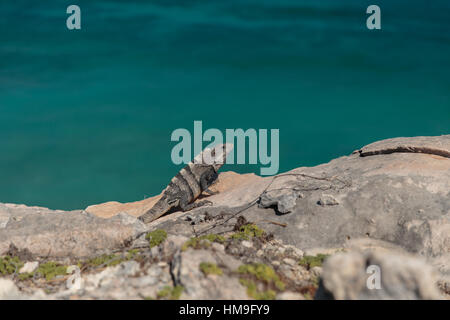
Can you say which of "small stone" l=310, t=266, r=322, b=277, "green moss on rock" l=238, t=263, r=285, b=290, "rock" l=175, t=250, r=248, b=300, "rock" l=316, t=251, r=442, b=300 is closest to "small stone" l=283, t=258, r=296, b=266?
"small stone" l=310, t=266, r=322, b=277

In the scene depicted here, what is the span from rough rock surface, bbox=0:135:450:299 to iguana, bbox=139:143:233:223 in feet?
3.78

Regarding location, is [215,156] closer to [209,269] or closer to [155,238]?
[155,238]

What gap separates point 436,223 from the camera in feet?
27.5

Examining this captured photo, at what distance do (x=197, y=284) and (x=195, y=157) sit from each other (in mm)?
7249

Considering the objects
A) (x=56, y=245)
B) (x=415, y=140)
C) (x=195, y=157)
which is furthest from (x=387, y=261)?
(x=195, y=157)

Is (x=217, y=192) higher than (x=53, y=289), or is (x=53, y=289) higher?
(x=217, y=192)

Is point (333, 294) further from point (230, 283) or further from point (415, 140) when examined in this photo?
point (415, 140)

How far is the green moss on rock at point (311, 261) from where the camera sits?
732 cm

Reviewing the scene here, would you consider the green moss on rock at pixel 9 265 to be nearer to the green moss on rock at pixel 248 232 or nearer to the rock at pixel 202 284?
the rock at pixel 202 284

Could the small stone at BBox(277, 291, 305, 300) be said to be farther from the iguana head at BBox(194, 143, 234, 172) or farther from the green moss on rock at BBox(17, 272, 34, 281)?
the iguana head at BBox(194, 143, 234, 172)

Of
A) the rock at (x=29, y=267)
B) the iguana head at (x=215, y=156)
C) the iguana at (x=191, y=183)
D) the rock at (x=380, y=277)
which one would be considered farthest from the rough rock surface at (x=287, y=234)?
the iguana head at (x=215, y=156)

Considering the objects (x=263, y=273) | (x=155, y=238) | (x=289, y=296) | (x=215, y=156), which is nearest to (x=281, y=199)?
(x=155, y=238)

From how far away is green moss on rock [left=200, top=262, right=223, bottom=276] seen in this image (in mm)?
5812

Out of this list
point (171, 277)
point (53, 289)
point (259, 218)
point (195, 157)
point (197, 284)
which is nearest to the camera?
point (197, 284)
